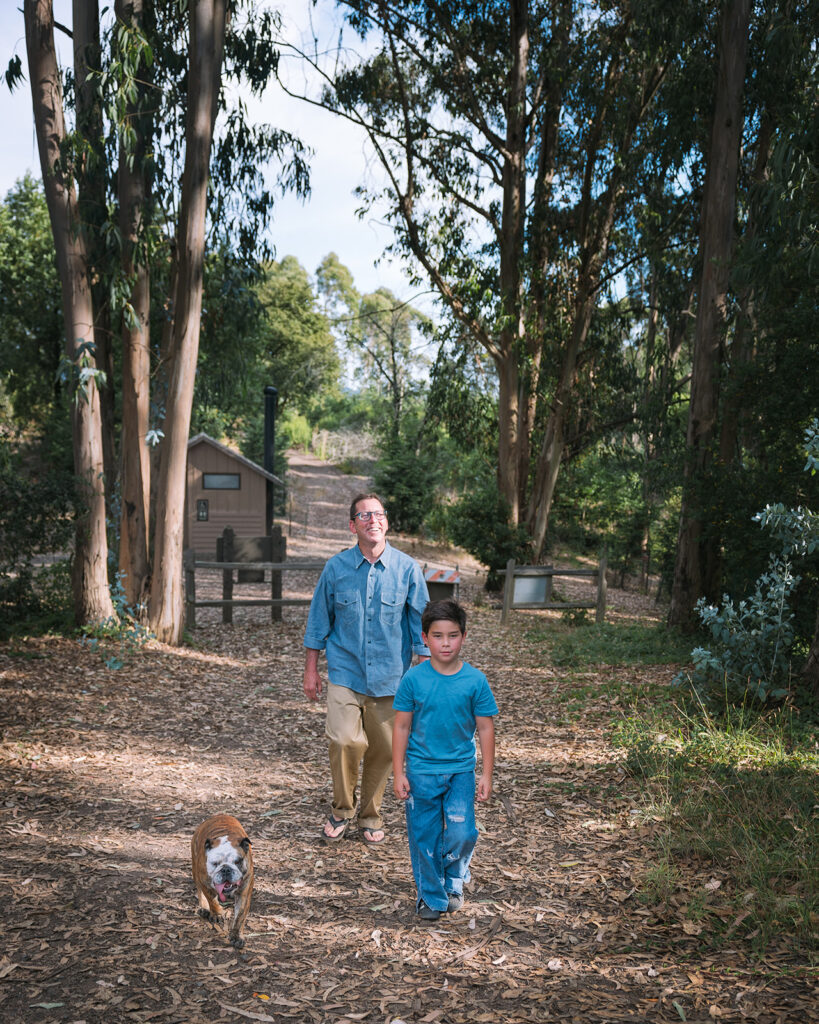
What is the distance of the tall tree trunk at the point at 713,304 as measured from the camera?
11.2m

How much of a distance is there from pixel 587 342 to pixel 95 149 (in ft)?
36.6

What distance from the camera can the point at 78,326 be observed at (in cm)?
937

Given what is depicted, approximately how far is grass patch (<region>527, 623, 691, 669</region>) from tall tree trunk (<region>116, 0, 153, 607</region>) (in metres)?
5.19

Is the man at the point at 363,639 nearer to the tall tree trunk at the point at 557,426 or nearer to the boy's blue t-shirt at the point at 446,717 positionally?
the boy's blue t-shirt at the point at 446,717

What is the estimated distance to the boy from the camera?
3705mm

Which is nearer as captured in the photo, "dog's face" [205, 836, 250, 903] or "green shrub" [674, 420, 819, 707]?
"dog's face" [205, 836, 250, 903]

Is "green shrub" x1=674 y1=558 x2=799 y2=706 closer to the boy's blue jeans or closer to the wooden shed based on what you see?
the boy's blue jeans

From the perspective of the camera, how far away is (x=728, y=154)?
1133 centimetres

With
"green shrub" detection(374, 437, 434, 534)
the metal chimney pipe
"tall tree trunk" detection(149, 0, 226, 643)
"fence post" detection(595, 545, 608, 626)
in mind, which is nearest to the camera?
"tall tree trunk" detection(149, 0, 226, 643)

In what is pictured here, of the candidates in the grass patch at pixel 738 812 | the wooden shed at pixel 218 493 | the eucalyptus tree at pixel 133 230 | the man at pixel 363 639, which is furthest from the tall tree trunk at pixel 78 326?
the wooden shed at pixel 218 493

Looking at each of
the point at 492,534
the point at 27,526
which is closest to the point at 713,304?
the point at 492,534

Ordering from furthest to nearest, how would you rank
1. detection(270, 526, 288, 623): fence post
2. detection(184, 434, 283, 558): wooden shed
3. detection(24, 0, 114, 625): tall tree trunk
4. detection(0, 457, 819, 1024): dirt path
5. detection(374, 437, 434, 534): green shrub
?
detection(374, 437, 434, 534): green shrub < detection(184, 434, 283, 558): wooden shed < detection(270, 526, 288, 623): fence post < detection(24, 0, 114, 625): tall tree trunk < detection(0, 457, 819, 1024): dirt path

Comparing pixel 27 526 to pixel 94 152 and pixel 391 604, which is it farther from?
pixel 391 604

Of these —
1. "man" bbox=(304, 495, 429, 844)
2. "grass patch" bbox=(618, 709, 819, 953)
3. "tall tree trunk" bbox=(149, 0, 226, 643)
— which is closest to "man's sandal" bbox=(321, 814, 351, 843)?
"man" bbox=(304, 495, 429, 844)
